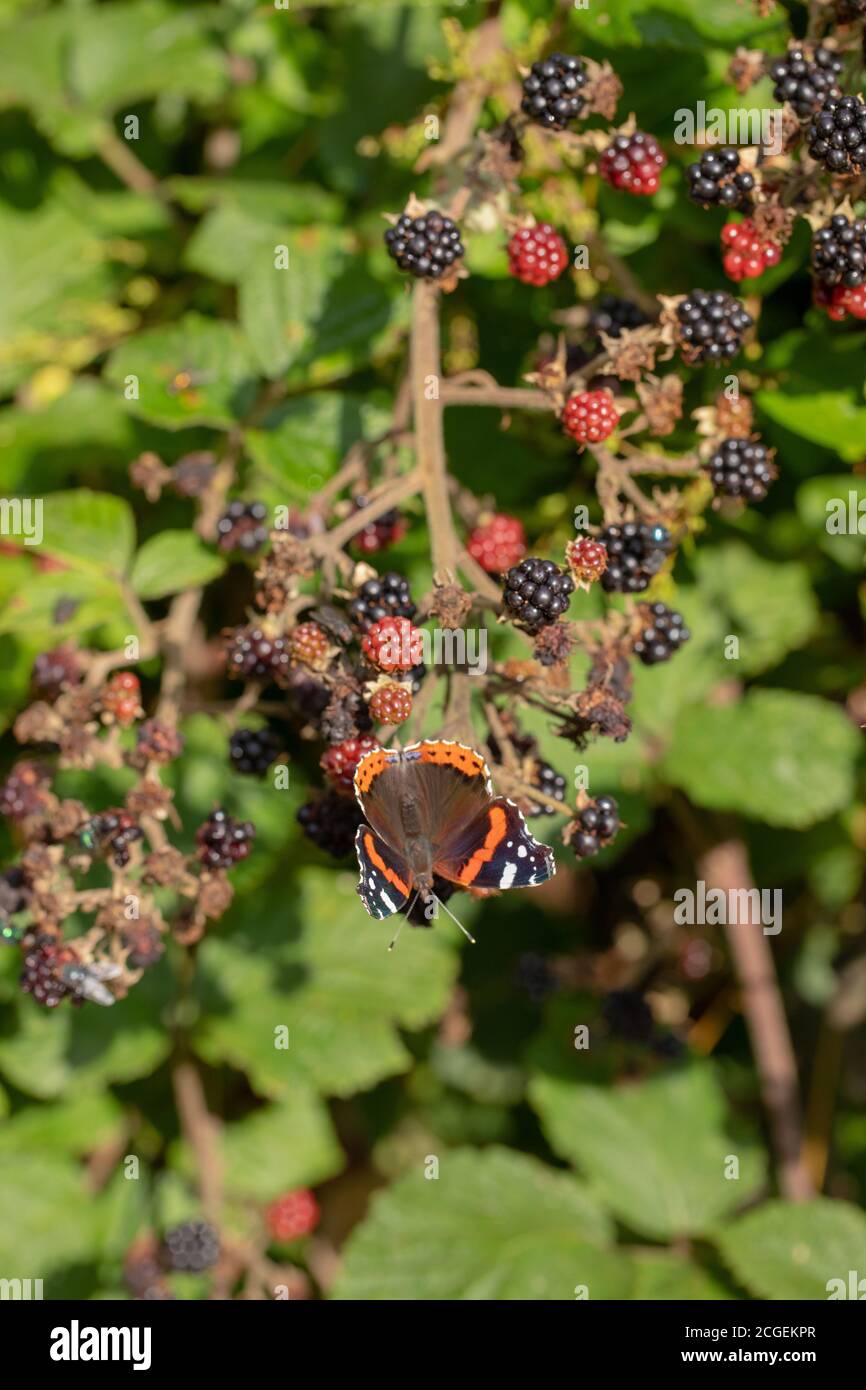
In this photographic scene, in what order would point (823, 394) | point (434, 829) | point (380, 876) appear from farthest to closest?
point (823, 394), point (434, 829), point (380, 876)

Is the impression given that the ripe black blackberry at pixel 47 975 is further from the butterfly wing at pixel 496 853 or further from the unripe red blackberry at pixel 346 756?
the butterfly wing at pixel 496 853

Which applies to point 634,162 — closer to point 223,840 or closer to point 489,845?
point 489,845

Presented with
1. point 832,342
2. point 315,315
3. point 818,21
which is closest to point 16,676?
point 315,315

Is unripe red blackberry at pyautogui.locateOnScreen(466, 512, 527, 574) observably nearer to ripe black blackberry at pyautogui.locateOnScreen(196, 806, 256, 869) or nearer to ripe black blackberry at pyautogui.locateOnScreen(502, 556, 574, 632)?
ripe black blackberry at pyautogui.locateOnScreen(502, 556, 574, 632)

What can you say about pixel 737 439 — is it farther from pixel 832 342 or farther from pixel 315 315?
pixel 315 315

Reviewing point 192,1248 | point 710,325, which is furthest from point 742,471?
point 192,1248

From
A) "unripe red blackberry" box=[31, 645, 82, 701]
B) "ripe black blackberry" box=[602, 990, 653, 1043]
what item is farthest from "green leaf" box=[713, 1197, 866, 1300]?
"unripe red blackberry" box=[31, 645, 82, 701]

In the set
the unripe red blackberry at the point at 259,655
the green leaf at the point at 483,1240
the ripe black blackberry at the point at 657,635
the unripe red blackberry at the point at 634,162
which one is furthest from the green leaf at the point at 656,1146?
the unripe red blackberry at the point at 634,162
